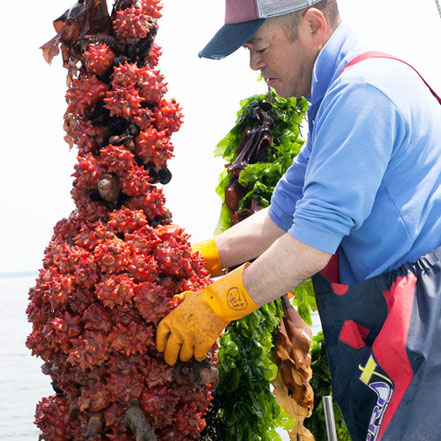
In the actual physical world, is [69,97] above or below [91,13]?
below

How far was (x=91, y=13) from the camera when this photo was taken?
261cm

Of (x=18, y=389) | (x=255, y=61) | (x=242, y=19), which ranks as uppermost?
(x=242, y=19)

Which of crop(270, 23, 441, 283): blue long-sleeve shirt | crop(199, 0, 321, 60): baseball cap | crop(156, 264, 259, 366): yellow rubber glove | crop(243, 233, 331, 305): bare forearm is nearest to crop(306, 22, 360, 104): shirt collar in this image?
crop(270, 23, 441, 283): blue long-sleeve shirt

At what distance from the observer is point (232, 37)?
7.54ft

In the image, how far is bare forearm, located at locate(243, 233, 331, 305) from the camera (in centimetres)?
207

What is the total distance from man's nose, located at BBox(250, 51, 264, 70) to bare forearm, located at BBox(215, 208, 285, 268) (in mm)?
800

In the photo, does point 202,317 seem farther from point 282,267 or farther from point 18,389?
point 18,389

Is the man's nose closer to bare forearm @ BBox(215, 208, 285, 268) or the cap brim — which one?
the cap brim

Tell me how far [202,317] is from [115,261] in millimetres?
396

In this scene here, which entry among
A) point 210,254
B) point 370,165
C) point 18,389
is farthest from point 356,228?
point 18,389

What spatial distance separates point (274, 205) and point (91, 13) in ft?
3.82

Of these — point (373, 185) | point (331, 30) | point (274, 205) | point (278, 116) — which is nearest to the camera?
point (373, 185)

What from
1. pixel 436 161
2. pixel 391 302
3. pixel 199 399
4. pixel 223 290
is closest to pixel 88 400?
pixel 199 399

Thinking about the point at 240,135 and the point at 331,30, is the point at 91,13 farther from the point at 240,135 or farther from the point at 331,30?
the point at 240,135
